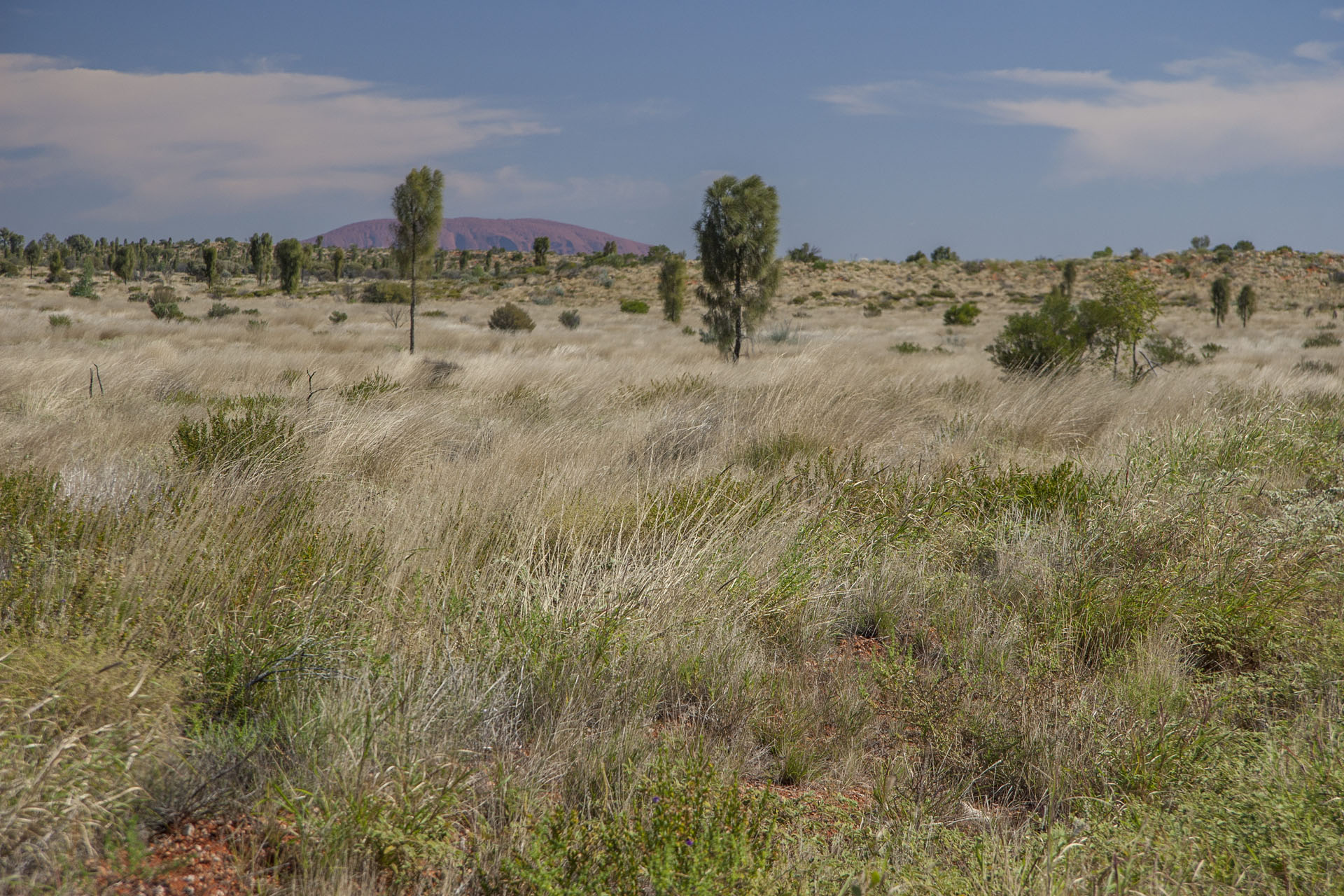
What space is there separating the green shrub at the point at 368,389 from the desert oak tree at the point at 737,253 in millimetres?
8152

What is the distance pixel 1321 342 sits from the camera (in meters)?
22.7

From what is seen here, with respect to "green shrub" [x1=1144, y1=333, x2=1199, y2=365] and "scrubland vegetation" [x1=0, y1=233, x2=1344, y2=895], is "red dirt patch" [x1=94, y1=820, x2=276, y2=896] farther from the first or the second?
"green shrub" [x1=1144, y1=333, x2=1199, y2=365]

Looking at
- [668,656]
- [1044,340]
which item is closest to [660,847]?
[668,656]

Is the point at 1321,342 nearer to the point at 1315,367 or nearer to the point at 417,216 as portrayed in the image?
the point at 1315,367

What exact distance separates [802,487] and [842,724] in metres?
2.21

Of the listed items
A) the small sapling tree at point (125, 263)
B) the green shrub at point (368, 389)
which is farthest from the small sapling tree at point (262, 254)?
the green shrub at point (368, 389)

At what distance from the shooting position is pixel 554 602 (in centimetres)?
314

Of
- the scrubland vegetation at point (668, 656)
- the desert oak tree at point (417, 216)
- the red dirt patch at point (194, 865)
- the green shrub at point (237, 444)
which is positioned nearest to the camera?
the red dirt patch at point (194, 865)

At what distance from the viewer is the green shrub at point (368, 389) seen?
707 centimetres

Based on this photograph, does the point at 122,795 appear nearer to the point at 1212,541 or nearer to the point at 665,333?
the point at 1212,541

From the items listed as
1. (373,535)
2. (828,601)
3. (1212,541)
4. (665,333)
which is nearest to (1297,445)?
(1212,541)

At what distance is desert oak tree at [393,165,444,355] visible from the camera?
1863 cm

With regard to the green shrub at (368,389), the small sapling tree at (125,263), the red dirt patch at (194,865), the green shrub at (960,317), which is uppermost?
the small sapling tree at (125,263)

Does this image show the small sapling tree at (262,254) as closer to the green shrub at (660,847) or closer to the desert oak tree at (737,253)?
the desert oak tree at (737,253)
